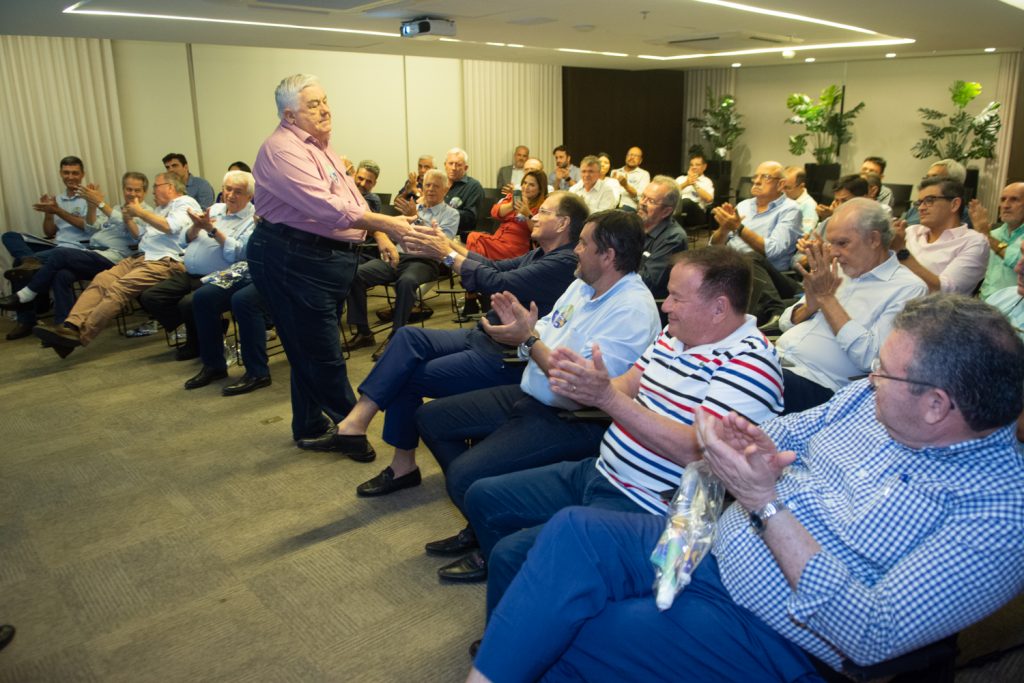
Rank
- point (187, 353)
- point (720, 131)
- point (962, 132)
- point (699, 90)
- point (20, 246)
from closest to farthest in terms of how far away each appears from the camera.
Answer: point (187, 353), point (20, 246), point (962, 132), point (720, 131), point (699, 90)

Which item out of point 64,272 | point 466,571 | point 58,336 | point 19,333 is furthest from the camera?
point 19,333

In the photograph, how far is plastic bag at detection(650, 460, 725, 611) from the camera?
5.23 ft

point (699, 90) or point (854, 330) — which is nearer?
point (854, 330)

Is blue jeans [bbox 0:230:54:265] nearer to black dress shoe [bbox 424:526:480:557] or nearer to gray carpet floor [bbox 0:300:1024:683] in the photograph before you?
gray carpet floor [bbox 0:300:1024:683]

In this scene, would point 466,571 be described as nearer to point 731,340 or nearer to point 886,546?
point 731,340

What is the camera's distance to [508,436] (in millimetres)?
2566

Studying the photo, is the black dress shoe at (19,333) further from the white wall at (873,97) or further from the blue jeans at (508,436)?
the white wall at (873,97)

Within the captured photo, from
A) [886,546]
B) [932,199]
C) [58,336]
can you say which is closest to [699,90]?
[932,199]

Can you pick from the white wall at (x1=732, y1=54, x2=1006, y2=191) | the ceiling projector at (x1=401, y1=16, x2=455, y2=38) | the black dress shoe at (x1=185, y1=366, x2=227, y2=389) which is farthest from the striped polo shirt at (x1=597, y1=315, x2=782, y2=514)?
the white wall at (x1=732, y1=54, x2=1006, y2=191)

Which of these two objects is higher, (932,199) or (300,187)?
(300,187)

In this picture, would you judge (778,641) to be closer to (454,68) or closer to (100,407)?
(100,407)

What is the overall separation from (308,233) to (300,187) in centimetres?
24

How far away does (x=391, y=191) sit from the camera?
10.7m

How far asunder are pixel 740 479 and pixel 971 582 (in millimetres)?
418
